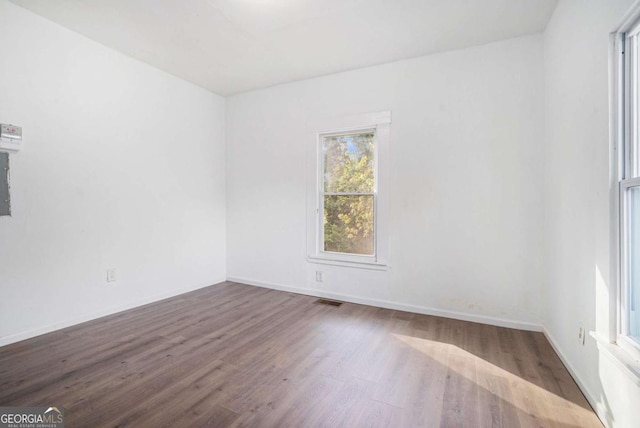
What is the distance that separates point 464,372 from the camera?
7.00 feet

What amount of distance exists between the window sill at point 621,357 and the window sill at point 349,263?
6.55 feet

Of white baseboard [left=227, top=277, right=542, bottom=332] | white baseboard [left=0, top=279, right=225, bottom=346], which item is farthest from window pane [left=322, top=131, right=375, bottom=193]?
white baseboard [left=0, top=279, right=225, bottom=346]

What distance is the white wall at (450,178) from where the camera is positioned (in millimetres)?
2867

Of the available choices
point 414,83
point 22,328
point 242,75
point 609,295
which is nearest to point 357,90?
point 414,83

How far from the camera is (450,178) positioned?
10.3 ft

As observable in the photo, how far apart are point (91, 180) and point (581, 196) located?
424 centimetres

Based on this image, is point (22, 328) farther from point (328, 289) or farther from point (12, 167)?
point (328, 289)

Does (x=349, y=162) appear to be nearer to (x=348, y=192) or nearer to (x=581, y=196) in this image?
(x=348, y=192)

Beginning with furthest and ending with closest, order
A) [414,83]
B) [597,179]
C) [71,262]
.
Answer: [414,83], [71,262], [597,179]

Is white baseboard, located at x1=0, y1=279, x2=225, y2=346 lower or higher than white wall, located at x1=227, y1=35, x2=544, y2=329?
lower

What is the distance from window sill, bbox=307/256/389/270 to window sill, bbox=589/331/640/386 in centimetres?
200

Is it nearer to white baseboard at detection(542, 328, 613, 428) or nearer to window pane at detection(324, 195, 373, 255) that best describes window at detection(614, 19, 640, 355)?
white baseboard at detection(542, 328, 613, 428)

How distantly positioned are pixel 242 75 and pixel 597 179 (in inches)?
148

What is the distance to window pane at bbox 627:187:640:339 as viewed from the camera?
1489 millimetres
